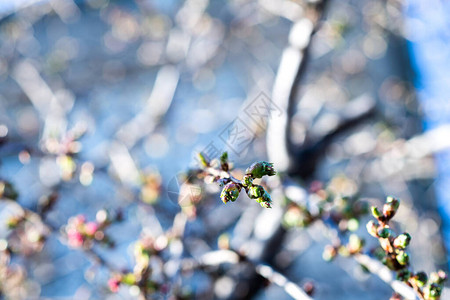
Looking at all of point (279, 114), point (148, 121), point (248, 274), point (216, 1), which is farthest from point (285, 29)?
point (248, 274)

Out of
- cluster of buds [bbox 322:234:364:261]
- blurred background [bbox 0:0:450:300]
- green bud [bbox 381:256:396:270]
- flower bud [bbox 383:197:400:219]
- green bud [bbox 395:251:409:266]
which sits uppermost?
flower bud [bbox 383:197:400:219]

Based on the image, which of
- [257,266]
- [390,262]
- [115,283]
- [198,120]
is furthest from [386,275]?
[198,120]

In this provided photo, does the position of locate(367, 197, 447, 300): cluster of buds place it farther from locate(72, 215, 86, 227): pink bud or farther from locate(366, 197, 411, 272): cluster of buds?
locate(72, 215, 86, 227): pink bud

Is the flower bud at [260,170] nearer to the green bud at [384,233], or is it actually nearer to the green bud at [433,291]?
the green bud at [384,233]

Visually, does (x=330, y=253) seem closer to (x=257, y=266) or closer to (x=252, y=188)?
(x=257, y=266)

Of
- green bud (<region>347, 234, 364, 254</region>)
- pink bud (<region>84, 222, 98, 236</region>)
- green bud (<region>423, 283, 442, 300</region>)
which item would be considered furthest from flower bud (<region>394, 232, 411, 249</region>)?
pink bud (<region>84, 222, 98, 236</region>)

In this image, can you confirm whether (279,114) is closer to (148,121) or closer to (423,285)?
(423,285)
